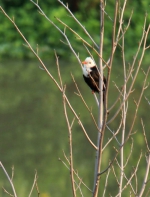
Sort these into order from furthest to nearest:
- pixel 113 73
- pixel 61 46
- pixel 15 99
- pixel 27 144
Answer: pixel 61 46, pixel 113 73, pixel 15 99, pixel 27 144

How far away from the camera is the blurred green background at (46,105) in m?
6.82

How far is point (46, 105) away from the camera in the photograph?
9375 mm

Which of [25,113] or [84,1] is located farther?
[84,1]

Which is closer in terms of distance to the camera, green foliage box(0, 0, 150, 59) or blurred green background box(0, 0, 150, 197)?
blurred green background box(0, 0, 150, 197)

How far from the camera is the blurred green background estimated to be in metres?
6.82

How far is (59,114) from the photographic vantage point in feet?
29.6

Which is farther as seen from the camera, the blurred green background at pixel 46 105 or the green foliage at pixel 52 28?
the green foliage at pixel 52 28

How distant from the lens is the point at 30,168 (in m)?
7.03

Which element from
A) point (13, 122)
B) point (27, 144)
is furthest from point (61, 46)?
point (27, 144)

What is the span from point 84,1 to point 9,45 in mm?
1890

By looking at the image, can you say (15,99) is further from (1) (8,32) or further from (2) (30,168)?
(1) (8,32)

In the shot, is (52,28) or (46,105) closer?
(46,105)

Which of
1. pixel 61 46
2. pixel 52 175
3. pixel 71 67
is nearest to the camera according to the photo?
pixel 52 175

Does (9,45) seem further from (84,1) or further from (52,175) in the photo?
(52,175)
